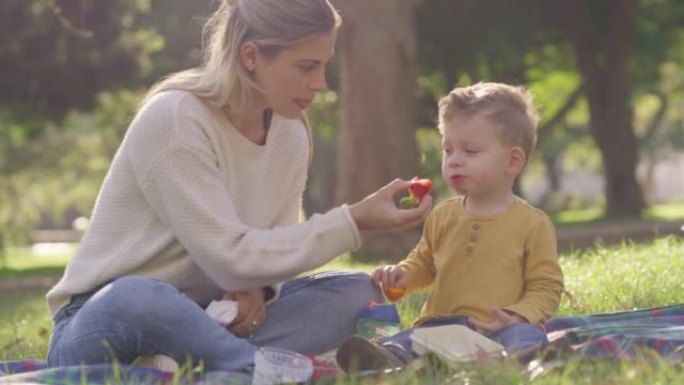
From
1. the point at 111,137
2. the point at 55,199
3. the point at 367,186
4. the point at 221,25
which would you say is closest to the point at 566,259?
the point at 221,25

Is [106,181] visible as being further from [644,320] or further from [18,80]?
[18,80]

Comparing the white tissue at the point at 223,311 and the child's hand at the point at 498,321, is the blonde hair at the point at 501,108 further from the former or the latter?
the white tissue at the point at 223,311

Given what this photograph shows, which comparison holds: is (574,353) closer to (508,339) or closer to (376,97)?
(508,339)

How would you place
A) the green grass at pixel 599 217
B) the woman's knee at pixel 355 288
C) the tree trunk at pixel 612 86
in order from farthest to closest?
1. the tree trunk at pixel 612 86
2. the green grass at pixel 599 217
3. the woman's knee at pixel 355 288

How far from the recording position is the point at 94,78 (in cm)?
1984

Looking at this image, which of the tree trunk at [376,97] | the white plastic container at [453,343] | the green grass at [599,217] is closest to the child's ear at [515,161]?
the white plastic container at [453,343]

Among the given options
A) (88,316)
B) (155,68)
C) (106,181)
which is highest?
(106,181)

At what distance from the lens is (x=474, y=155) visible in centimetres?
471

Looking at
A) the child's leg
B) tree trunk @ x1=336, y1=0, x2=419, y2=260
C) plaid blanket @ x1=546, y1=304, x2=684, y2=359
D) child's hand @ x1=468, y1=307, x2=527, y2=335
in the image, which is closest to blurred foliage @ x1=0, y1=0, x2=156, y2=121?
tree trunk @ x1=336, y1=0, x2=419, y2=260

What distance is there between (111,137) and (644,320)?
33.5 metres

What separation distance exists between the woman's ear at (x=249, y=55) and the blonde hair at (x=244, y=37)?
1cm

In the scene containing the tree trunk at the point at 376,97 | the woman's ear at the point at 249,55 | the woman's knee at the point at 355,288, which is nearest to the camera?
the woman's ear at the point at 249,55

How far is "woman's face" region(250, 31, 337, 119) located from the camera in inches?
178

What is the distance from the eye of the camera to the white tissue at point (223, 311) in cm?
447
